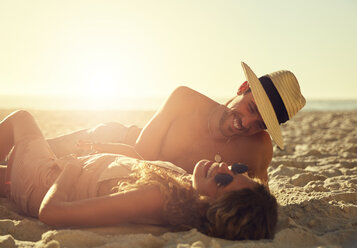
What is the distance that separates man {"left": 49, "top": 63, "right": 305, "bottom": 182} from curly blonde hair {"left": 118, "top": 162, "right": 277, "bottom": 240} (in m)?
0.77

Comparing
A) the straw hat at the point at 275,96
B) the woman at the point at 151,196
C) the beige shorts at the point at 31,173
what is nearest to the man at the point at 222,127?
the straw hat at the point at 275,96

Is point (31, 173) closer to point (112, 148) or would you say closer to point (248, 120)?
point (112, 148)

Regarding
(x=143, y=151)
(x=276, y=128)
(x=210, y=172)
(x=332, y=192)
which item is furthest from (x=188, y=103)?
(x=332, y=192)

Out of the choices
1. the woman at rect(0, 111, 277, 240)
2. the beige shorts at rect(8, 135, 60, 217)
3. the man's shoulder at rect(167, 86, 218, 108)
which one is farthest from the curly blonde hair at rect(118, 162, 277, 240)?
the man's shoulder at rect(167, 86, 218, 108)

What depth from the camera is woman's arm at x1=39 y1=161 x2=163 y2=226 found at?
6.59ft

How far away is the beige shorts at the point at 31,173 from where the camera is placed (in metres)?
2.44

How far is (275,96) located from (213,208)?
44.3 inches

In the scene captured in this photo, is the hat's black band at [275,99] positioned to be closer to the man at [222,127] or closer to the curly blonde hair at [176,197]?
the man at [222,127]

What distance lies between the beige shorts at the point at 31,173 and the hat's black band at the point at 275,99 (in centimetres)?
168

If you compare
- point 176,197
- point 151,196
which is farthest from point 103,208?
point 176,197

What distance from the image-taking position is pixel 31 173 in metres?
2.54

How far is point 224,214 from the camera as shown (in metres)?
1.94

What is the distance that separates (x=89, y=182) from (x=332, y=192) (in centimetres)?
206

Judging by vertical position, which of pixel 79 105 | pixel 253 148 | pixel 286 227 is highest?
pixel 253 148
